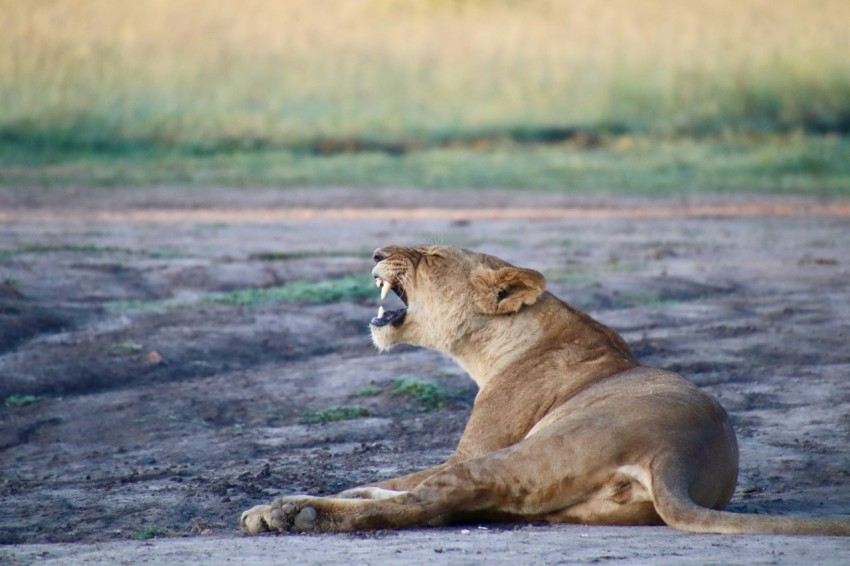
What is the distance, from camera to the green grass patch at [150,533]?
18.7 ft

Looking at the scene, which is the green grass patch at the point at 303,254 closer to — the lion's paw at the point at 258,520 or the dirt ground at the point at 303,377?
the dirt ground at the point at 303,377

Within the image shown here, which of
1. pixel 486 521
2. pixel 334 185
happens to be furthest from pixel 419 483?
pixel 334 185

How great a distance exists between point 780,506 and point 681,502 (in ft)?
3.84

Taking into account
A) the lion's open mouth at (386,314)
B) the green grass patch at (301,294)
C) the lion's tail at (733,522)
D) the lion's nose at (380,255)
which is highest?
the lion's nose at (380,255)

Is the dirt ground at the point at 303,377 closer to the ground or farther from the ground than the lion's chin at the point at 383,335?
closer to the ground

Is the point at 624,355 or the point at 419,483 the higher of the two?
the point at 624,355

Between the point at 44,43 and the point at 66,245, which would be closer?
the point at 66,245

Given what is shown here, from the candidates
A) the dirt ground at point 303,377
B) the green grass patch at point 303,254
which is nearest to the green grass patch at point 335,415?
the dirt ground at point 303,377

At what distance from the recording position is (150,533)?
18.9ft

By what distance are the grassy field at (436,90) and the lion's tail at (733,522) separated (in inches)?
745

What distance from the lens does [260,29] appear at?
2903 cm

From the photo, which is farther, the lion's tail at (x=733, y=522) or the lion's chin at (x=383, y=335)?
the lion's chin at (x=383, y=335)

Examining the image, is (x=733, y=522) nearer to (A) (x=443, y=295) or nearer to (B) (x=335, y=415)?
(A) (x=443, y=295)

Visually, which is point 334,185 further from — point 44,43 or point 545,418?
point 545,418
